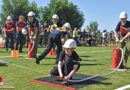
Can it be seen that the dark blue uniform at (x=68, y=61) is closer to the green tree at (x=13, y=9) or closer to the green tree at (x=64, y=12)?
the green tree at (x=13, y=9)

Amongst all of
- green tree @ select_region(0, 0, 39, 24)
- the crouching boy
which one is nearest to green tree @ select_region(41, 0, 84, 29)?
green tree @ select_region(0, 0, 39, 24)

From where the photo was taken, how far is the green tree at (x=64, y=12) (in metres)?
67.5

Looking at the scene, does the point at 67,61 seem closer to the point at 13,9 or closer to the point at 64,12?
the point at 13,9

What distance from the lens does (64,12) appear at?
68750mm

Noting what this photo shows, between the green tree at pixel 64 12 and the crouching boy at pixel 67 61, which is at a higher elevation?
the green tree at pixel 64 12

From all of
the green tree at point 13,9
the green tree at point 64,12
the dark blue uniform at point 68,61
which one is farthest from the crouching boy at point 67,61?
the green tree at point 64,12

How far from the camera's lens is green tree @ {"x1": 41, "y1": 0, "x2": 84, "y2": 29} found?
67500 mm

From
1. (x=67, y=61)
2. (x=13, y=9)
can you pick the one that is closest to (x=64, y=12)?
(x=13, y=9)

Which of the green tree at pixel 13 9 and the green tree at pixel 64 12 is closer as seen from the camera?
the green tree at pixel 13 9

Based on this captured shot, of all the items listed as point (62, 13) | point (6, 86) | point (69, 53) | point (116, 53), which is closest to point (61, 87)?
point (69, 53)

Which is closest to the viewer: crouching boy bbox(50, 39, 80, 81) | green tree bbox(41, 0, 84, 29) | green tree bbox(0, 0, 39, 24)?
crouching boy bbox(50, 39, 80, 81)

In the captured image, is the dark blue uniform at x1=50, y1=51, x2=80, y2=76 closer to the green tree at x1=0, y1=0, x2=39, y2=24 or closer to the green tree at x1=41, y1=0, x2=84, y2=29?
the green tree at x1=0, y1=0, x2=39, y2=24

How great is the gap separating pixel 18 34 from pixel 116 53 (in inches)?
298

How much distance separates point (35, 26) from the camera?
9.71 metres
